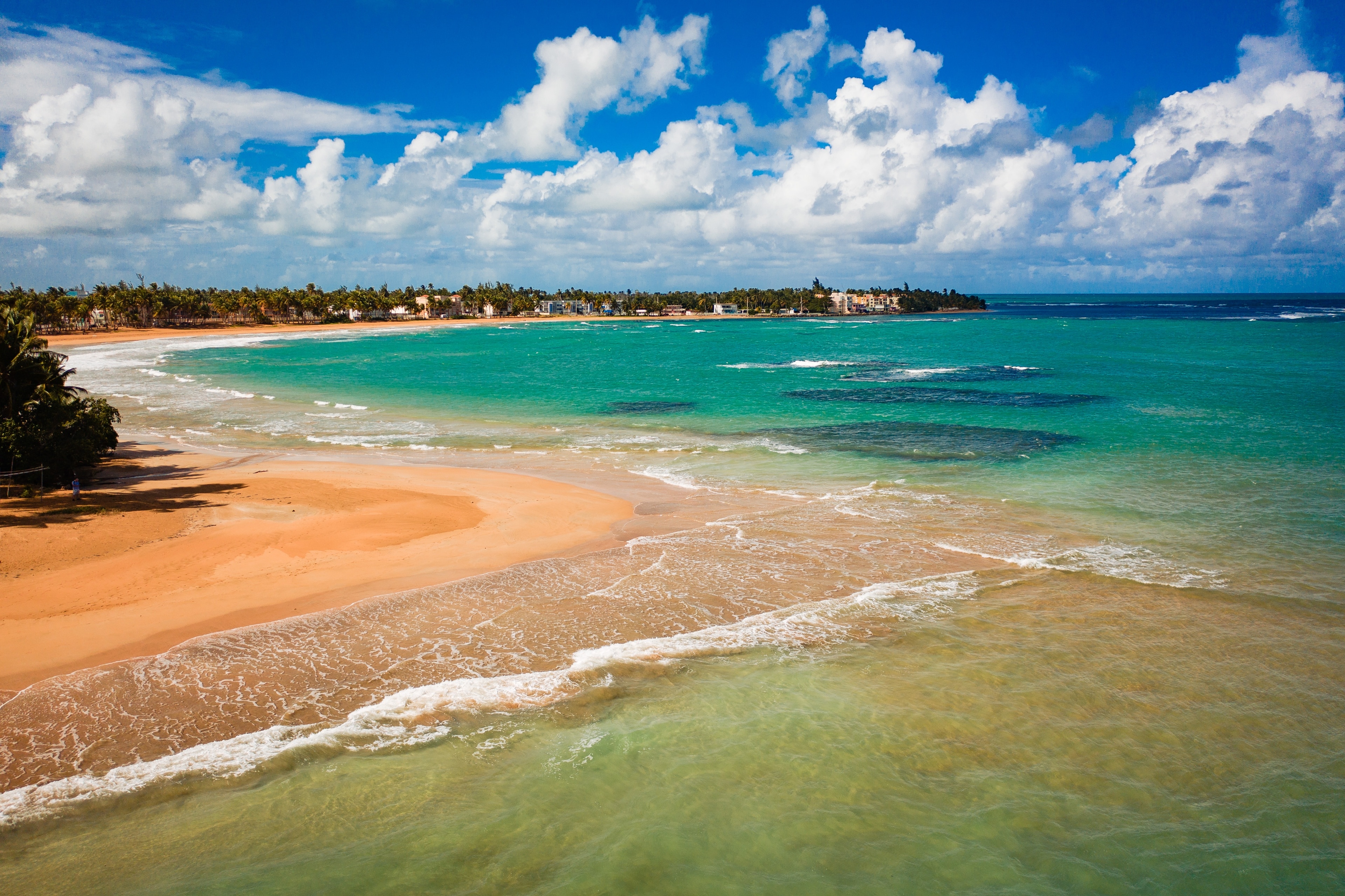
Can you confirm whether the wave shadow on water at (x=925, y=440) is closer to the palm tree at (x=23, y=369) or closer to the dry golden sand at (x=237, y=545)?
the dry golden sand at (x=237, y=545)

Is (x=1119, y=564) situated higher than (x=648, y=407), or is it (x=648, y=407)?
(x=648, y=407)

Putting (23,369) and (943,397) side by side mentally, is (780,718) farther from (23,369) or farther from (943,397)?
(943,397)

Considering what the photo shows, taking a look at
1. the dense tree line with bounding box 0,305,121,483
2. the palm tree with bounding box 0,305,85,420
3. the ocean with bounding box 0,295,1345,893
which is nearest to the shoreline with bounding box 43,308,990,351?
the palm tree with bounding box 0,305,85,420

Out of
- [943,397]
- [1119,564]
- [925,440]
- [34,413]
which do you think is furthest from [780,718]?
[943,397]

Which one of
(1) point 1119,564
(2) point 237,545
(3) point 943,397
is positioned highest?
(3) point 943,397

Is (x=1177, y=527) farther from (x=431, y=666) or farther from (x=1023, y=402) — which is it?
(x=1023, y=402)

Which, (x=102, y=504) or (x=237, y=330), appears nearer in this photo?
(x=102, y=504)
